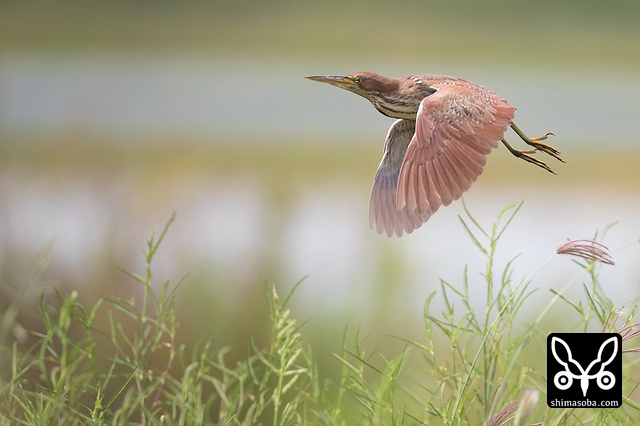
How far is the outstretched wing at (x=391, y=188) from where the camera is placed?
2.27 feet

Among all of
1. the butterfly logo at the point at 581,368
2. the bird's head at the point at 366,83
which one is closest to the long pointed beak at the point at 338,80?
the bird's head at the point at 366,83

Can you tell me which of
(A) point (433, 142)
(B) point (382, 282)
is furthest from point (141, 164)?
(A) point (433, 142)

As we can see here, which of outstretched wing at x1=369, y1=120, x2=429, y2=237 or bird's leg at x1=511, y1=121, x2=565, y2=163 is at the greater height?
bird's leg at x1=511, y1=121, x2=565, y2=163

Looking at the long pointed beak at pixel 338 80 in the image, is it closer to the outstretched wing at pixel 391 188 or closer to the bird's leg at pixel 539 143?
the outstretched wing at pixel 391 188

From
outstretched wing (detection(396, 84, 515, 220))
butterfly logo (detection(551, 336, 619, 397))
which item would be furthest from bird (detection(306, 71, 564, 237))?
butterfly logo (detection(551, 336, 619, 397))

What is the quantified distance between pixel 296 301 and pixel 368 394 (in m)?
0.82

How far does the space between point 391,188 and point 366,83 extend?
0.09m

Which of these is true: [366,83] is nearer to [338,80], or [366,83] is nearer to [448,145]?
[338,80]

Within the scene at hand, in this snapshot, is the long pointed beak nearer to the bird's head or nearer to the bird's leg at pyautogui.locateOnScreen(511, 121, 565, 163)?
the bird's head

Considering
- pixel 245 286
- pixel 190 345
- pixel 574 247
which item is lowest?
pixel 190 345

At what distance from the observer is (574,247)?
59 cm

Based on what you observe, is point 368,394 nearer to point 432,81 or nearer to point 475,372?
point 475,372

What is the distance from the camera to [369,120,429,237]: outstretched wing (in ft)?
2.27

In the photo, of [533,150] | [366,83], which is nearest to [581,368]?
[533,150]
